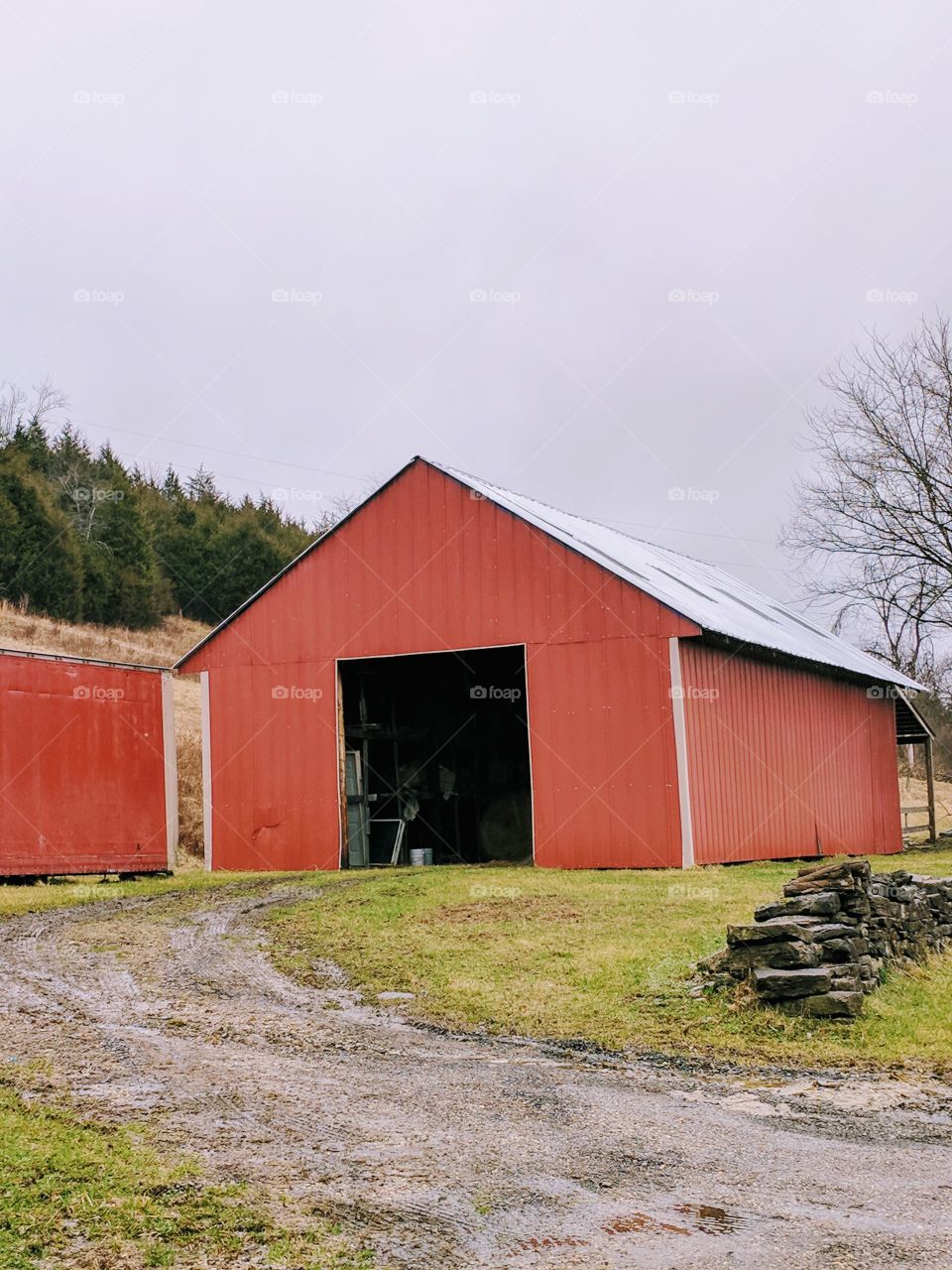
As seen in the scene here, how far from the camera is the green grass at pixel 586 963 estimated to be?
317 inches

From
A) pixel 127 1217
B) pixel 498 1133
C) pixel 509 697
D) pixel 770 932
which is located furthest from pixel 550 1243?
pixel 509 697

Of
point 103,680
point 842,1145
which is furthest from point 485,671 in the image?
point 842,1145

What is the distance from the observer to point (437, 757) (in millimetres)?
23969

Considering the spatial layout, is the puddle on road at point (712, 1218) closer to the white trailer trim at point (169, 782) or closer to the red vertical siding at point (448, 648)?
the red vertical siding at point (448, 648)

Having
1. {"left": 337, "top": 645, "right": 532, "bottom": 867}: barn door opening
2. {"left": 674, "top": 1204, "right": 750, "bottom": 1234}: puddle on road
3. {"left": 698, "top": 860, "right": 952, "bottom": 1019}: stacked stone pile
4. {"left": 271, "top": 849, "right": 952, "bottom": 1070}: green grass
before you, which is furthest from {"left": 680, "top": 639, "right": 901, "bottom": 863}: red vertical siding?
{"left": 674, "top": 1204, "right": 750, "bottom": 1234}: puddle on road

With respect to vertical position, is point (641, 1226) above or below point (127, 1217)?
below

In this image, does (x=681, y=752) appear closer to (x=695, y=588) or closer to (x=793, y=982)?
(x=695, y=588)

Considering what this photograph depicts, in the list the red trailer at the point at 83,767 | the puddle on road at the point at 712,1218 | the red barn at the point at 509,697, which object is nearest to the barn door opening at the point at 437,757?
the red barn at the point at 509,697

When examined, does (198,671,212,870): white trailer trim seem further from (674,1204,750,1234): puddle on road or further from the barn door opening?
(674,1204,750,1234): puddle on road

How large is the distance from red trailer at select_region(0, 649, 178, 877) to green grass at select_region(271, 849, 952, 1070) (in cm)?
501

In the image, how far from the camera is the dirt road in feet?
14.6

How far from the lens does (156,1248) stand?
4250 millimetres

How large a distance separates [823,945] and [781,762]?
12.2 metres

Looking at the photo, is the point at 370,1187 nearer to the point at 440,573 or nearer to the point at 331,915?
the point at 331,915
